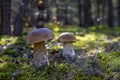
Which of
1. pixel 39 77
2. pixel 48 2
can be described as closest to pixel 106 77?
pixel 39 77

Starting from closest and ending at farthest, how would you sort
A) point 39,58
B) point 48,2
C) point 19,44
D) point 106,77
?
point 106,77, point 39,58, point 19,44, point 48,2

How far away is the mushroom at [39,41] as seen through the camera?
5.88m

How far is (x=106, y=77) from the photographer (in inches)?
210

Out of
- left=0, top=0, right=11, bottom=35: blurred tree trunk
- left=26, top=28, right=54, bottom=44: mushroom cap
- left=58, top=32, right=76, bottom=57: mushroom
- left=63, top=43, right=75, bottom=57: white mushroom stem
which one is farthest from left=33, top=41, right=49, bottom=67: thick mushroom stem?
left=0, top=0, right=11, bottom=35: blurred tree trunk

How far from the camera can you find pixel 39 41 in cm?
591

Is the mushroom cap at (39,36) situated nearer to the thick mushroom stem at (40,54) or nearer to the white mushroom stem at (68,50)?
the thick mushroom stem at (40,54)

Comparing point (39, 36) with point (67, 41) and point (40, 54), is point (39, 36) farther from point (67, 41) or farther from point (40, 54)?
point (67, 41)

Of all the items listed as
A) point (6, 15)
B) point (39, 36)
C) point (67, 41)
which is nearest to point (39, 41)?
point (39, 36)

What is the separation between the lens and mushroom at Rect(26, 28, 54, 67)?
5.88m

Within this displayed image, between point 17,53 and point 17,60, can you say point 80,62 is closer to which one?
point 17,60

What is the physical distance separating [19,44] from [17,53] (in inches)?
72.2

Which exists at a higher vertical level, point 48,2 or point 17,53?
point 48,2

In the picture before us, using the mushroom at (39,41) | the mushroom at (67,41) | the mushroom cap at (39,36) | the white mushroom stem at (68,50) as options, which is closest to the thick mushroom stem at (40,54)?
the mushroom at (39,41)

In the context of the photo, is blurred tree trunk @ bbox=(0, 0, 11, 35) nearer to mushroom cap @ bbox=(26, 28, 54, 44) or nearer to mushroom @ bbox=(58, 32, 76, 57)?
mushroom @ bbox=(58, 32, 76, 57)
